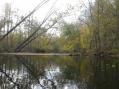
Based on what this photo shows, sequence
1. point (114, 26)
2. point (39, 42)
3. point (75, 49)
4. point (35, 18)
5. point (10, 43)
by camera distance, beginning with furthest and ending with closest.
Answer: point (39, 42) → point (35, 18) → point (10, 43) → point (75, 49) → point (114, 26)

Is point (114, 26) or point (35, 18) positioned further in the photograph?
point (35, 18)

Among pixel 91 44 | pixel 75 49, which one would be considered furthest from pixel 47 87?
pixel 75 49

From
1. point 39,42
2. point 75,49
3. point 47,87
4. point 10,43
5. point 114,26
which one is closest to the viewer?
point 47,87

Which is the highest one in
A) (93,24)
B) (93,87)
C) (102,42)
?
(93,24)

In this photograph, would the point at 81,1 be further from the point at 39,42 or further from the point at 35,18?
the point at 39,42

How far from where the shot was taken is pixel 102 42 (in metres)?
53.6

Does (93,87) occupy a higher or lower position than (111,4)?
lower

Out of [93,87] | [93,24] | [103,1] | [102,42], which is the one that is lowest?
[93,87]

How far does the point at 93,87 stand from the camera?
11.9 meters

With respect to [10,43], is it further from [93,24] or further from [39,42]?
[93,24]

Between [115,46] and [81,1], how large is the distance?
32.4 feet

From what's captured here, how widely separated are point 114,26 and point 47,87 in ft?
136

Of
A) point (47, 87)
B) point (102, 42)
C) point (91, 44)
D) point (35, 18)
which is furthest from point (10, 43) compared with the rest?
point (47, 87)

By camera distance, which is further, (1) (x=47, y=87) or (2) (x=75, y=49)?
(2) (x=75, y=49)
